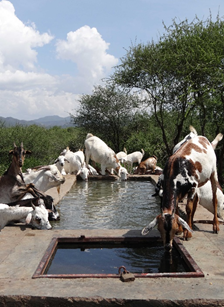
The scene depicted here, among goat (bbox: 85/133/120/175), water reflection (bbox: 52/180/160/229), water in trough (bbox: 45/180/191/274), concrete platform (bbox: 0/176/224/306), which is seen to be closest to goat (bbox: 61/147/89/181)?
water in trough (bbox: 45/180/191/274)

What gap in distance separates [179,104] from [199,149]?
12700 millimetres

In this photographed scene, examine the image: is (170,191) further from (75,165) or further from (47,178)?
(75,165)

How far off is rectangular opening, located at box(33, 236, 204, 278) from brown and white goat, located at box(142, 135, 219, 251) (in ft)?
0.91

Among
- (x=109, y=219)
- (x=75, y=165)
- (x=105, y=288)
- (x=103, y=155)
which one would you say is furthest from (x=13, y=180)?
(x=103, y=155)

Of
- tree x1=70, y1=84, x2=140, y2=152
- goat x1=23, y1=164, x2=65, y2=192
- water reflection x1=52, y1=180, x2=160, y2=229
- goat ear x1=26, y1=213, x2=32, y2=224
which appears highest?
tree x1=70, y1=84, x2=140, y2=152

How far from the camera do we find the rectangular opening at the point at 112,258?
4.68m

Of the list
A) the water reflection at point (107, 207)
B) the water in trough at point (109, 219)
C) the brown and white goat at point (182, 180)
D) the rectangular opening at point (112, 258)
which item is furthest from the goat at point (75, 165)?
the rectangular opening at point (112, 258)

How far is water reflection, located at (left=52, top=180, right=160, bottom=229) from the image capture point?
7496mm

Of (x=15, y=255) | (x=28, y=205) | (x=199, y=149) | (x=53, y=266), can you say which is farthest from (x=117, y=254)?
(x=28, y=205)

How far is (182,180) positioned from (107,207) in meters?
3.83

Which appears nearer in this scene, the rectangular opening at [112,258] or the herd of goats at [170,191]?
the rectangular opening at [112,258]

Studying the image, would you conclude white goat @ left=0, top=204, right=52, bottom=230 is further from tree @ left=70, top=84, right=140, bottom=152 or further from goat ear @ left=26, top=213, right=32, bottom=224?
tree @ left=70, top=84, right=140, bottom=152

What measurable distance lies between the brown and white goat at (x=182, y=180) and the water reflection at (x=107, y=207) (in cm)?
177

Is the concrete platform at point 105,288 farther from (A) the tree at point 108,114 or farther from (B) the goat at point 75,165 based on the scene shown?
(A) the tree at point 108,114
